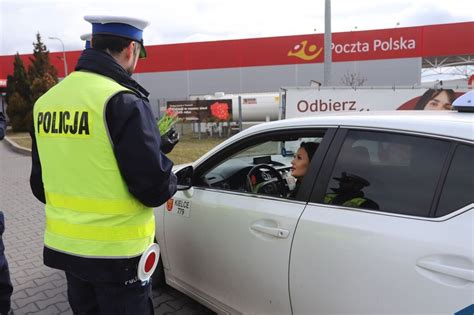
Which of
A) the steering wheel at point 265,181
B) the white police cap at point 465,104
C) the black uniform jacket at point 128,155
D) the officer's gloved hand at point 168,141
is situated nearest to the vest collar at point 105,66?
the black uniform jacket at point 128,155

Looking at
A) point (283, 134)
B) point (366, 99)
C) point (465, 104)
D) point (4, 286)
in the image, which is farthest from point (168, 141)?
point (366, 99)

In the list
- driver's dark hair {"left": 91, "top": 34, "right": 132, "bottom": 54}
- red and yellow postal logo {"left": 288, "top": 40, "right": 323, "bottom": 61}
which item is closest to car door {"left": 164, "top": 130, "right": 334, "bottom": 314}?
driver's dark hair {"left": 91, "top": 34, "right": 132, "bottom": 54}

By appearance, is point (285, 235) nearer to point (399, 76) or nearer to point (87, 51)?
point (87, 51)

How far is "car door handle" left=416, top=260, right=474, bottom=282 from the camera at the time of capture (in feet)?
5.04

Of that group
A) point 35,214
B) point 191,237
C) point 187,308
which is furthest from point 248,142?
point 35,214

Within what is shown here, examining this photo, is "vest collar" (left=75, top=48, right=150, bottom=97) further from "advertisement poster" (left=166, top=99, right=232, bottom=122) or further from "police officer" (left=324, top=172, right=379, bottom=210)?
"advertisement poster" (left=166, top=99, right=232, bottom=122)

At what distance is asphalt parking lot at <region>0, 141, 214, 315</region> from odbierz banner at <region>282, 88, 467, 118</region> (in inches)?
236

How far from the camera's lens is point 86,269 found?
1891mm

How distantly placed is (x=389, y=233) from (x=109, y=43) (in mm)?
1554

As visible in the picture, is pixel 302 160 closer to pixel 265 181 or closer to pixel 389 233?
pixel 265 181

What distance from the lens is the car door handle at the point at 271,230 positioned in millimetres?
2158

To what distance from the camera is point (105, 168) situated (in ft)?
5.93

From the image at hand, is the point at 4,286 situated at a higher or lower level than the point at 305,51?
lower

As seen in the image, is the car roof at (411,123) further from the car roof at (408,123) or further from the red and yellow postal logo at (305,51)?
the red and yellow postal logo at (305,51)
